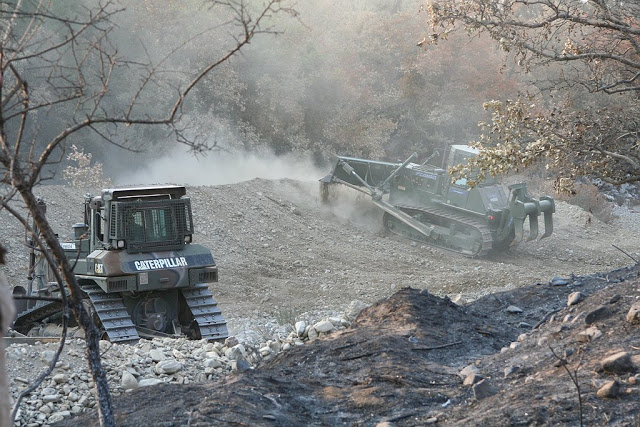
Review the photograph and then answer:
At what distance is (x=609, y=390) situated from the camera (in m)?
6.46

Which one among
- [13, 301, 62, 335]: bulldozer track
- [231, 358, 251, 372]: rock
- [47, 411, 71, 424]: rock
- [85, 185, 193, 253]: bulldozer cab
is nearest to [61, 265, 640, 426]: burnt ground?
[231, 358, 251, 372]: rock

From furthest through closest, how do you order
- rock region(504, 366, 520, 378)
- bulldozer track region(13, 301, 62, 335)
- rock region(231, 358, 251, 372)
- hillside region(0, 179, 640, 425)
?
bulldozer track region(13, 301, 62, 335)
rock region(231, 358, 251, 372)
rock region(504, 366, 520, 378)
hillside region(0, 179, 640, 425)

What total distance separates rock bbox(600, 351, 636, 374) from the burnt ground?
5 centimetres

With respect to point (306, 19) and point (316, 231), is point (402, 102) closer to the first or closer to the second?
point (306, 19)

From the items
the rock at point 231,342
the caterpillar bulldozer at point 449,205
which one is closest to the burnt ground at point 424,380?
the rock at point 231,342

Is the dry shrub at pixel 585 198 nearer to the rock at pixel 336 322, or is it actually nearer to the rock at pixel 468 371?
the rock at pixel 336 322

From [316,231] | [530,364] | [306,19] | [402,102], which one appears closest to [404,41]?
[402,102]

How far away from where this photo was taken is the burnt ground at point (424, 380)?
6.71 metres

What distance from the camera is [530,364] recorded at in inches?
322

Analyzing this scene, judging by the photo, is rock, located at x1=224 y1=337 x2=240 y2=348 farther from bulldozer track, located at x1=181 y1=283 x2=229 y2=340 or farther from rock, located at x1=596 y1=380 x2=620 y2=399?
rock, located at x1=596 y1=380 x2=620 y2=399

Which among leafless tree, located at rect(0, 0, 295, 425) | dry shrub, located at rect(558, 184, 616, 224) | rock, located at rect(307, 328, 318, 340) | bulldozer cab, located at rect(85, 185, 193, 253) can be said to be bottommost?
dry shrub, located at rect(558, 184, 616, 224)

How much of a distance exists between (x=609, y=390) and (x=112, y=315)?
7345mm

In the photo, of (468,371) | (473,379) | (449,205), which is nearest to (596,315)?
(468,371)

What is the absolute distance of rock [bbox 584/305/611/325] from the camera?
337 inches
